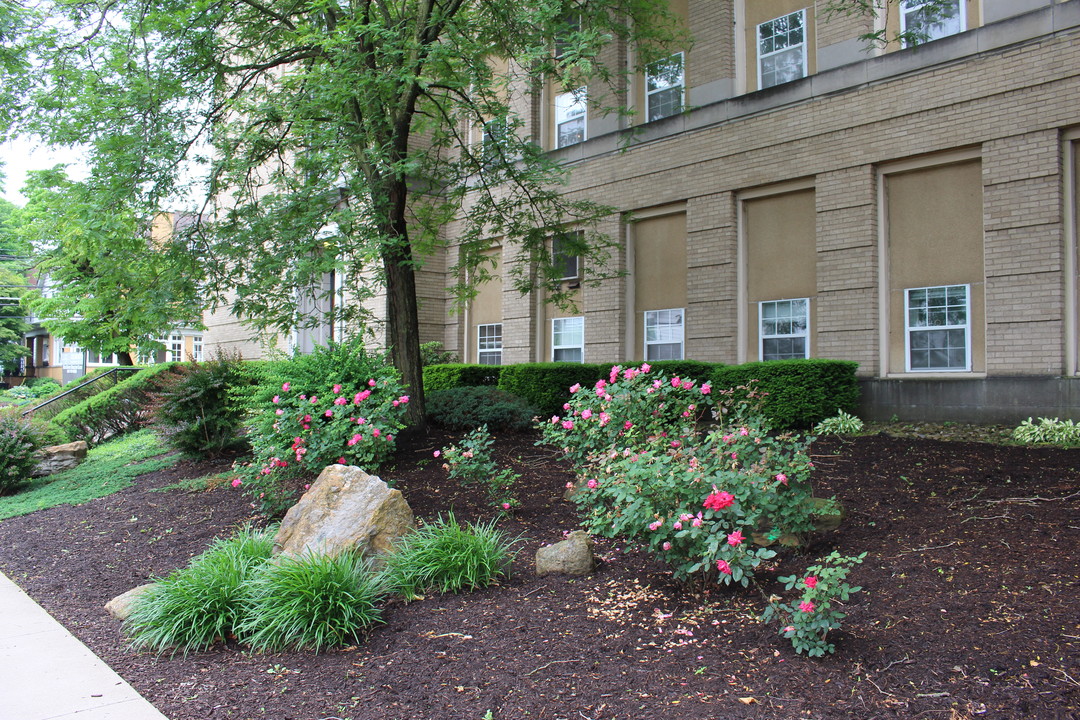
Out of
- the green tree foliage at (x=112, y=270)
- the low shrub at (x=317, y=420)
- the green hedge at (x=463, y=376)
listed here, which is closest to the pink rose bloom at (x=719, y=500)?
the low shrub at (x=317, y=420)

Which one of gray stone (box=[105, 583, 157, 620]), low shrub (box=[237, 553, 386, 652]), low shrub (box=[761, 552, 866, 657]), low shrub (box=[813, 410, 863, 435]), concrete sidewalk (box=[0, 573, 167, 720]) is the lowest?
concrete sidewalk (box=[0, 573, 167, 720])

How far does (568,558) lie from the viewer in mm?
5113

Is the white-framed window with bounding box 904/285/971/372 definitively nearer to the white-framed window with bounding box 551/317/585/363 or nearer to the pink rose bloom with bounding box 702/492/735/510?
the white-framed window with bounding box 551/317/585/363

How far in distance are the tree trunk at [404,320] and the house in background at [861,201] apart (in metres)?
2.29

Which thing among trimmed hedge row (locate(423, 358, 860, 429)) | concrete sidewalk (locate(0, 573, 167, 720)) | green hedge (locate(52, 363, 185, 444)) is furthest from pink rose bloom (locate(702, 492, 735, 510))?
green hedge (locate(52, 363, 185, 444))

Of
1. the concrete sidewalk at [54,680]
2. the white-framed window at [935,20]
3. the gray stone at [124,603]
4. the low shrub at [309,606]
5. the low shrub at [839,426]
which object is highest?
the white-framed window at [935,20]

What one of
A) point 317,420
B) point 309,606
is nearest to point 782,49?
point 317,420

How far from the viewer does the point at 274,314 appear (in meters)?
8.71

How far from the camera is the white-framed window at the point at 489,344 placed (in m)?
16.8

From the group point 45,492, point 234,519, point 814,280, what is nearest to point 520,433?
point 234,519

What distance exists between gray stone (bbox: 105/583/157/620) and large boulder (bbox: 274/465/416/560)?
0.95 meters

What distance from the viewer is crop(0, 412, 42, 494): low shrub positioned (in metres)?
10.2

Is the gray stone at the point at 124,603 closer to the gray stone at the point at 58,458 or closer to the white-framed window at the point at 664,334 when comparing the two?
the gray stone at the point at 58,458

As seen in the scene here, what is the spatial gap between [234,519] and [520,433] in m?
4.08
